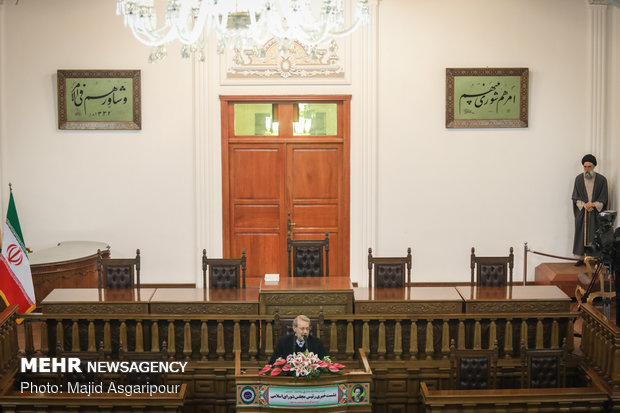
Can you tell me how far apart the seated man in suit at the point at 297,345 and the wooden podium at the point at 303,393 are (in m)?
0.46

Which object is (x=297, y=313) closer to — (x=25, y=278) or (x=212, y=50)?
(x=25, y=278)

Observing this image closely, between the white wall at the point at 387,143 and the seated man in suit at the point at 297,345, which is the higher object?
the white wall at the point at 387,143

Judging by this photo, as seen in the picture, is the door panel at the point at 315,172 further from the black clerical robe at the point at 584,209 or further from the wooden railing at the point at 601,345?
the wooden railing at the point at 601,345

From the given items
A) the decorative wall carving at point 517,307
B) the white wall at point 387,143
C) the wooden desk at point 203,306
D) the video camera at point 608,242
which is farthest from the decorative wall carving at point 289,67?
the decorative wall carving at point 517,307

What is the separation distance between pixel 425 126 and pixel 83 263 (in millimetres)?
4652

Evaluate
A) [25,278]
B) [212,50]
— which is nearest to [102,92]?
[212,50]

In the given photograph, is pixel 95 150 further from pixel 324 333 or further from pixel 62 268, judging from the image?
pixel 324 333

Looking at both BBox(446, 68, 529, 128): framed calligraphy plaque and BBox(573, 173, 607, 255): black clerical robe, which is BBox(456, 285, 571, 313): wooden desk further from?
BBox(446, 68, 529, 128): framed calligraphy plaque

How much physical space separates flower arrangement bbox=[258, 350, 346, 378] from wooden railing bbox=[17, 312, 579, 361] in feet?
3.02

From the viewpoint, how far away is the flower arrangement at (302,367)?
6.09 metres

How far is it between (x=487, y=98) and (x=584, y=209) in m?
1.89

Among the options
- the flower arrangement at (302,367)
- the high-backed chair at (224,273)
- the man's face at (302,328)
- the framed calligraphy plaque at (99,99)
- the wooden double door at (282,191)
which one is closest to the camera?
the flower arrangement at (302,367)

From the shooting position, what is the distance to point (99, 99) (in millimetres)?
10320

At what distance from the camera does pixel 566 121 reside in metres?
10.5
